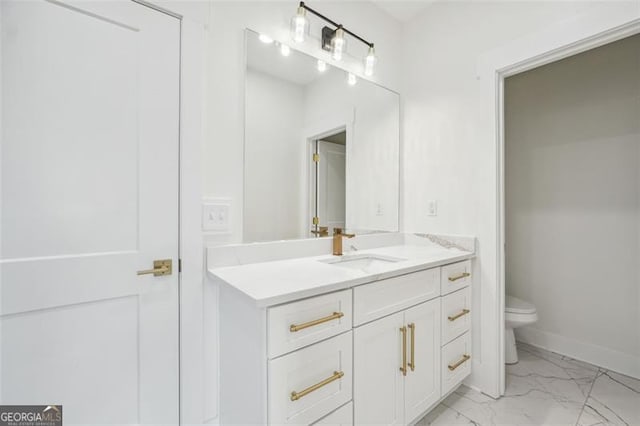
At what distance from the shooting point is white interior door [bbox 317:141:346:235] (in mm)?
1857

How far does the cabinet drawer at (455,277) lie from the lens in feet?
5.40

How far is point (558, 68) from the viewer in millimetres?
2426

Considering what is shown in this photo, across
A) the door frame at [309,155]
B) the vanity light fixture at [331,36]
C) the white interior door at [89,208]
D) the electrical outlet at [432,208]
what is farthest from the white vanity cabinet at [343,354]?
the vanity light fixture at [331,36]

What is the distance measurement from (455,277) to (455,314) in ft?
0.73

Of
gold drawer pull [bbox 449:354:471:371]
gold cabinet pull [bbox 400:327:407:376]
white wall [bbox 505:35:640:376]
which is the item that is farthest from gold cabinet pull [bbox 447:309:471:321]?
white wall [bbox 505:35:640:376]

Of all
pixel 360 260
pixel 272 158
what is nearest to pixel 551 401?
pixel 360 260

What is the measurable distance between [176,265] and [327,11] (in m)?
1.71

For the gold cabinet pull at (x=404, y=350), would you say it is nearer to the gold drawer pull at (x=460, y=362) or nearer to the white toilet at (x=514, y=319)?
the gold drawer pull at (x=460, y=362)

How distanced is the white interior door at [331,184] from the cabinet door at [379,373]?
29.3 inches

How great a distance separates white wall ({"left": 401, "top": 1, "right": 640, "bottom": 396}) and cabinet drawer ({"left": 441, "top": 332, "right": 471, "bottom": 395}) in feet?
0.39


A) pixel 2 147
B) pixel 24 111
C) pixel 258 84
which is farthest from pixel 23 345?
pixel 258 84

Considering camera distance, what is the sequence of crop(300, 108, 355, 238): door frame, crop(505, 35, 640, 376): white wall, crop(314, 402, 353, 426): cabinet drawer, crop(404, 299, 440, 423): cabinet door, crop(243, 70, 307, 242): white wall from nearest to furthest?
crop(314, 402, 353, 426): cabinet drawer
crop(404, 299, 440, 423): cabinet door
crop(243, 70, 307, 242): white wall
crop(300, 108, 355, 238): door frame
crop(505, 35, 640, 376): white wall

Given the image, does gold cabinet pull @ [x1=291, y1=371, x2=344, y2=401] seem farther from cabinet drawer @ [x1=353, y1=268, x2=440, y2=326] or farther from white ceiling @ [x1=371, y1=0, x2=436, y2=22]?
white ceiling @ [x1=371, y1=0, x2=436, y2=22]

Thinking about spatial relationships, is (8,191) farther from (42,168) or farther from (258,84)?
(258,84)
